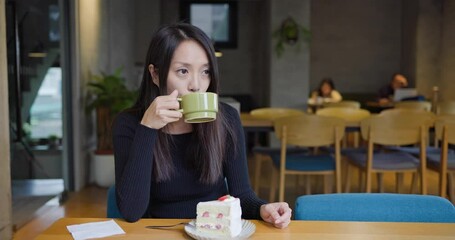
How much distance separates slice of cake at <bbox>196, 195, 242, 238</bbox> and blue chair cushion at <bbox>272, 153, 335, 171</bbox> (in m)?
2.73

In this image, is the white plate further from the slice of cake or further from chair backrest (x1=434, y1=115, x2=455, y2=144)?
chair backrest (x1=434, y1=115, x2=455, y2=144)

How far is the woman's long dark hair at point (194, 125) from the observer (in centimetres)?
149

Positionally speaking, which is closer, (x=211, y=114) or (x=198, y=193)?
(x=211, y=114)

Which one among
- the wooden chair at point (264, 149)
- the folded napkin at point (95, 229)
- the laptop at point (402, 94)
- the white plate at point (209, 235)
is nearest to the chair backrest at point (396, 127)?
the wooden chair at point (264, 149)

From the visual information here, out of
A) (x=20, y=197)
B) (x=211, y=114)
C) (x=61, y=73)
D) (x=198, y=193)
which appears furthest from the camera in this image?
(x=61, y=73)

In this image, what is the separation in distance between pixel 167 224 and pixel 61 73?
3969 mm

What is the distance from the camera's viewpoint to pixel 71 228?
4.16 feet

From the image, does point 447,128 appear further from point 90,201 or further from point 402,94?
point 402,94

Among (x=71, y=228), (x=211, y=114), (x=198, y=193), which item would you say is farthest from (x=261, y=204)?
(x=71, y=228)

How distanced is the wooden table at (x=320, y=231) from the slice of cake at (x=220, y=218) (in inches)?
2.1

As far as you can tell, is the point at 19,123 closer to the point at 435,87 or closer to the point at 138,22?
the point at 138,22

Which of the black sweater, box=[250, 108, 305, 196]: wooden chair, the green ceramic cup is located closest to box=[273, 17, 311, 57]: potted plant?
box=[250, 108, 305, 196]: wooden chair

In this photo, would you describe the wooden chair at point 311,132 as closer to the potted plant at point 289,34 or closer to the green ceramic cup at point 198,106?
the green ceramic cup at point 198,106

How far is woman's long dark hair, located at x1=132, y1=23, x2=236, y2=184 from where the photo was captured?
149 centimetres
